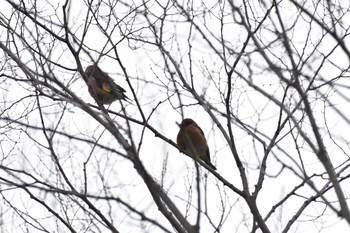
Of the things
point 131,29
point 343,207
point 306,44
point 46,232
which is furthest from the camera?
point 131,29

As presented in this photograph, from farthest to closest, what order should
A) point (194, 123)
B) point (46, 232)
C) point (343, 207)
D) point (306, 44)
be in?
point (194, 123) → point (46, 232) → point (306, 44) → point (343, 207)

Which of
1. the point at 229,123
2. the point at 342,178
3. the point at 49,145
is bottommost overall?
the point at 342,178

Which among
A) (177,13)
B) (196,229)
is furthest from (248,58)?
(196,229)

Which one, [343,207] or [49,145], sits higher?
[49,145]

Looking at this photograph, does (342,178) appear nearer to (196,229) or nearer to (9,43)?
(196,229)

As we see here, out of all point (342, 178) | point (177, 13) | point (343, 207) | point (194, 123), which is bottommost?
point (343, 207)

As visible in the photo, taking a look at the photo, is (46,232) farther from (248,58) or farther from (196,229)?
(196,229)

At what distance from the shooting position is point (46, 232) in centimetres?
457

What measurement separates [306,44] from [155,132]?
118 centimetres

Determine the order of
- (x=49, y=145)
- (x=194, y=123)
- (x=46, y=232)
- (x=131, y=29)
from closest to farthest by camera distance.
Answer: (x=49, y=145)
(x=46, y=232)
(x=131, y=29)
(x=194, y=123)

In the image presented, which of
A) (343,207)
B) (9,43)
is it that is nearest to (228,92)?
(9,43)

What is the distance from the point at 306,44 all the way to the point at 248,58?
1.32ft

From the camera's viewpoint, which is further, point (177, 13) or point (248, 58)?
point (177, 13)

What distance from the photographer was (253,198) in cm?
397
